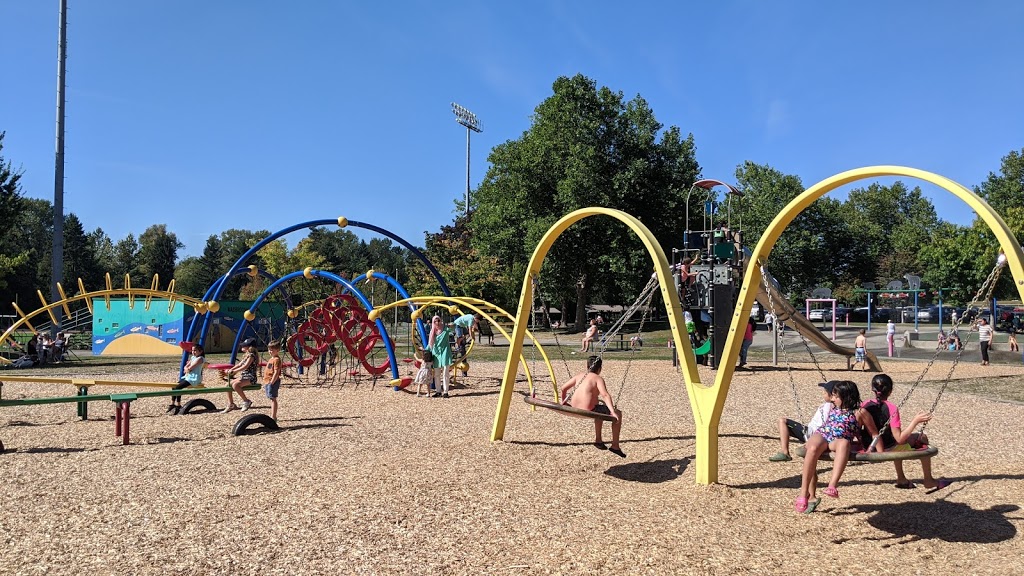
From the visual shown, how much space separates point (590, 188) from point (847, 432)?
30.7 metres

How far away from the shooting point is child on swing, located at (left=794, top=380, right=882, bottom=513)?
17.1ft

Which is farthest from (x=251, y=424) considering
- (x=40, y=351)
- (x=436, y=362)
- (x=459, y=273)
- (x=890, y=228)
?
(x=890, y=228)

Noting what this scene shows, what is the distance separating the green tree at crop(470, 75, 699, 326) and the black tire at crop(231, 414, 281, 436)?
1044 inches

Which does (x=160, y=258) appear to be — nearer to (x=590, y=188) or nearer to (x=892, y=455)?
(x=590, y=188)

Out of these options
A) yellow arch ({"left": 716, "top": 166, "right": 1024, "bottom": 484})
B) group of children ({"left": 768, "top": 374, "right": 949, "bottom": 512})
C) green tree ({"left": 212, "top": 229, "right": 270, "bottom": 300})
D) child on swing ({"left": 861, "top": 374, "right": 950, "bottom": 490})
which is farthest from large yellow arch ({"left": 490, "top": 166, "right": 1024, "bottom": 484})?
green tree ({"left": 212, "top": 229, "right": 270, "bottom": 300})

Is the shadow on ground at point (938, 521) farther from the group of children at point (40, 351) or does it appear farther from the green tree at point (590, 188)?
the green tree at point (590, 188)

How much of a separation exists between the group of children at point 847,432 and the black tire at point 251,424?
6551 mm

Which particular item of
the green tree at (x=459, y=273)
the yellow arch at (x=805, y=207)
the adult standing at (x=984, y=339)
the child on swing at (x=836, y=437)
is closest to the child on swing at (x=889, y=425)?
the child on swing at (x=836, y=437)

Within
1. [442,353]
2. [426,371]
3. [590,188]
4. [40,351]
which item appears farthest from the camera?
[590,188]

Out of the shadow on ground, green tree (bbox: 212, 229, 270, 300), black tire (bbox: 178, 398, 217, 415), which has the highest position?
green tree (bbox: 212, 229, 270, 300)

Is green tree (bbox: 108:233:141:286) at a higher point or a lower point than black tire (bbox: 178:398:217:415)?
higher

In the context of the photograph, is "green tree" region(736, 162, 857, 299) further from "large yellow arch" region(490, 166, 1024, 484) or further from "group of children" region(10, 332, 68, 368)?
"large yellow arch" region(490, 166, 1024, 484)

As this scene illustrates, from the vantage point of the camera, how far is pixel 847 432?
532 centimetres

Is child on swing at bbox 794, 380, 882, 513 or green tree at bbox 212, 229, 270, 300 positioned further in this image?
green tree at bbox 212, 229, 270, 300
